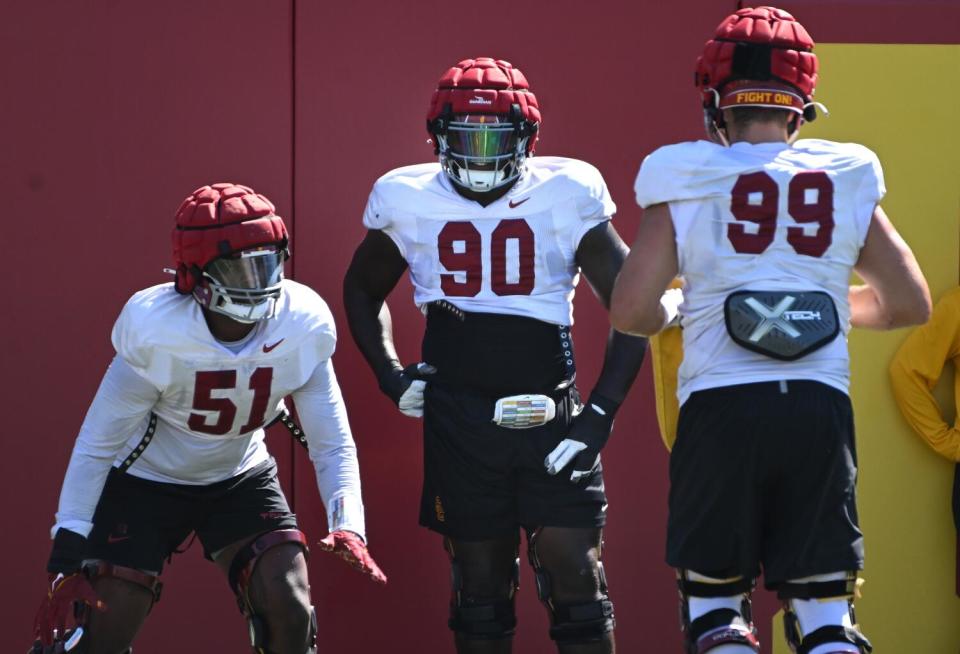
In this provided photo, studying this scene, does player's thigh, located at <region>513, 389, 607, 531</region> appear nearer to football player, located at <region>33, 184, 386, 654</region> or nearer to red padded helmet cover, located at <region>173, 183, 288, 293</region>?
football player, located at <region>33, 184, 386, 654</region>

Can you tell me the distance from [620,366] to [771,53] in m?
1.19

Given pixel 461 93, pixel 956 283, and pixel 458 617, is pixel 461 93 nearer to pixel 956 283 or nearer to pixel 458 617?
pixel 458 617

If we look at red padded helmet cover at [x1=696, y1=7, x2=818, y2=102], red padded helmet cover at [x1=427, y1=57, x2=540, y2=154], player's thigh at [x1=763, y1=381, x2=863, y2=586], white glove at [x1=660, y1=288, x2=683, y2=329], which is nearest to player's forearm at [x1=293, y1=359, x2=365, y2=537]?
red padded helmet cover at [x1=427, y1=57, x2=540, y2=154]

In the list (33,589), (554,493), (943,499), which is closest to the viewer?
(554,493)

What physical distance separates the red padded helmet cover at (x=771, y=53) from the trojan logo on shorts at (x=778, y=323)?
53cm

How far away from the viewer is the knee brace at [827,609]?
3.54 meters

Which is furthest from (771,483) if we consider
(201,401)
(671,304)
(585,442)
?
(201,401)

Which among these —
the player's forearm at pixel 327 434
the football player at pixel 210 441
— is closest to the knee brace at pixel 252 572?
the football player at pixel 210 441

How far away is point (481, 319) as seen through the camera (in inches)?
177

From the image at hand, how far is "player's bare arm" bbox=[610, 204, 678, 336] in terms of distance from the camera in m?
3.55

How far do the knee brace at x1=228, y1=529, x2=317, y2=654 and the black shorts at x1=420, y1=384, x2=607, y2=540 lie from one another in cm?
46

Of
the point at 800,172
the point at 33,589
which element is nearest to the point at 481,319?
the point at 800,172

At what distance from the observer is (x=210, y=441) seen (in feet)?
14.5

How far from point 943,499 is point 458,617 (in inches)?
79.2
